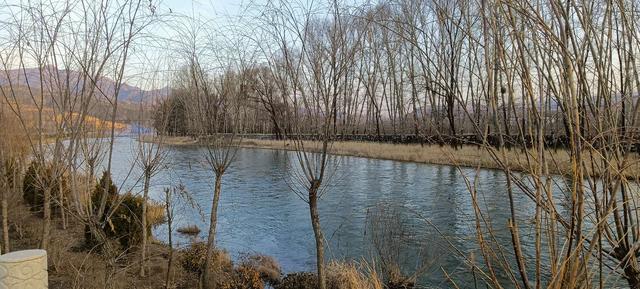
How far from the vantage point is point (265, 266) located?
260 inches

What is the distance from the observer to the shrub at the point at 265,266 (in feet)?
20.5

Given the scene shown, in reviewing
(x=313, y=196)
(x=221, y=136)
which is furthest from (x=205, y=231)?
(x=313, y=196)

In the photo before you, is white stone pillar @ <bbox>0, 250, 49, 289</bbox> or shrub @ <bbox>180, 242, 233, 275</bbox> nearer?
white stone pillar @ <bbox>0, 250, 49, 289</bbox>

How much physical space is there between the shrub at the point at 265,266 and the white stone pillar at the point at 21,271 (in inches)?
137

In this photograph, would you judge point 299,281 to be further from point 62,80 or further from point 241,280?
point 62,80

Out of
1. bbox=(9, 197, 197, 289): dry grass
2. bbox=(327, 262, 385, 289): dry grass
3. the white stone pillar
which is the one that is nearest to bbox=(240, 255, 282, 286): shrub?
bbox=(327, 262, 385, 289): dry grass

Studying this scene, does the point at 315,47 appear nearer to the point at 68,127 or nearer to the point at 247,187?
the point at 68,127

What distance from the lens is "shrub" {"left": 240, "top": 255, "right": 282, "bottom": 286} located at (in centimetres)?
626

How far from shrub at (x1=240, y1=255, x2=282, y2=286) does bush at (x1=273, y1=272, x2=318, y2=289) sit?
0.79 feet

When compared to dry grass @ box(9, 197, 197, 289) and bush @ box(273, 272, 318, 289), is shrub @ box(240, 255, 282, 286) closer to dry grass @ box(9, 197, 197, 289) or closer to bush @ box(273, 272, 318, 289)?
bush @ box(273, 272, 318, 289)

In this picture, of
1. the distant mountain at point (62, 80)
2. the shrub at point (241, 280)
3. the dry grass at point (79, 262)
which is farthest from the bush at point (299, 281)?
the distant mountain at point (62, 80)

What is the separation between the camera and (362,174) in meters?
18.8

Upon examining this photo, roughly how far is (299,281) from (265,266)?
3.24 ft

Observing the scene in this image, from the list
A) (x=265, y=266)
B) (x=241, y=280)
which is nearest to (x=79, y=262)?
(x=241, y=280)
